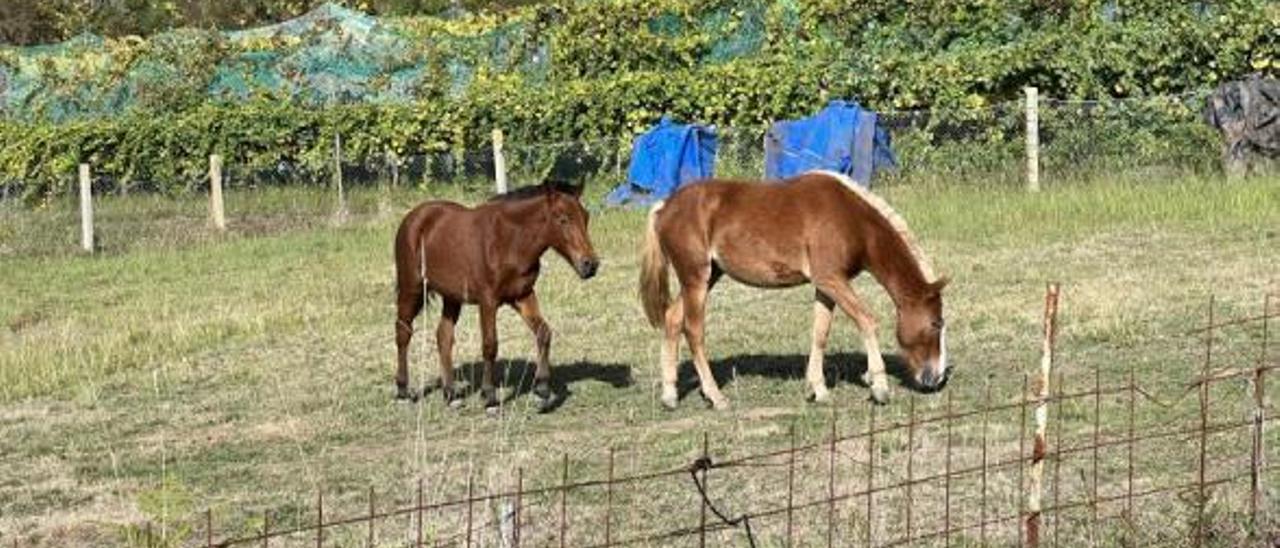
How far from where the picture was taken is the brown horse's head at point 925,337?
37.8ft

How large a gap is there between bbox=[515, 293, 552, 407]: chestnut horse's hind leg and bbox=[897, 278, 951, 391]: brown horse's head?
82.1 inches

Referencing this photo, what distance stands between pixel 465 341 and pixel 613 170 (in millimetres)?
11422

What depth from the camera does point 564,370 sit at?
1360cm

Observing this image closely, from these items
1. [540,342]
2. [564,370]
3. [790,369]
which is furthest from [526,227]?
[790,369]

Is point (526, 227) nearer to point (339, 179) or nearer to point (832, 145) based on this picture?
point (832, 145)

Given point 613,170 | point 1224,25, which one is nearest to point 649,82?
point 613,170

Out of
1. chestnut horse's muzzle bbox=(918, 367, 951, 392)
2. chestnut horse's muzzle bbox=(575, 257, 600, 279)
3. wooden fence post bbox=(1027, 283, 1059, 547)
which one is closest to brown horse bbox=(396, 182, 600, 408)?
chestnut horse's muzzle bbox=(575, 257, 600, 279)

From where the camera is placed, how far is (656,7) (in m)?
31.0

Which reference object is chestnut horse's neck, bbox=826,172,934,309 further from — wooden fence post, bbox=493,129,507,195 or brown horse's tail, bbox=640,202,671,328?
wooden fence post, bbox=493,129,507,195

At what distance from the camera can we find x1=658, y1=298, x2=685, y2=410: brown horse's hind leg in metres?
11.9

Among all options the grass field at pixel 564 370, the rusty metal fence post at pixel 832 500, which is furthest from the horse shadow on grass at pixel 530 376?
the rusty metal fence post at pixel 832 500

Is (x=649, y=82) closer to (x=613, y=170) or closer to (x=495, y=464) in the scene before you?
(x=613, y=170)

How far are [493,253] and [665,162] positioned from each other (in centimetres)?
1323

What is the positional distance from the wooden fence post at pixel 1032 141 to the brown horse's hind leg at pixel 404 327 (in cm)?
1213
